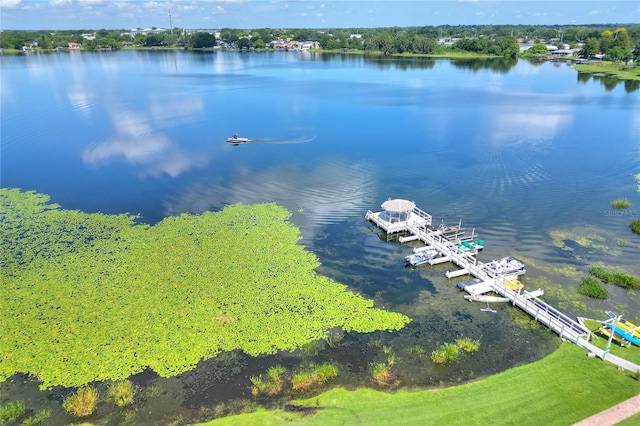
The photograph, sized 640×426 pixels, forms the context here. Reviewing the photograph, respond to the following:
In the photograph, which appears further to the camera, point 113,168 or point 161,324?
point 113,168

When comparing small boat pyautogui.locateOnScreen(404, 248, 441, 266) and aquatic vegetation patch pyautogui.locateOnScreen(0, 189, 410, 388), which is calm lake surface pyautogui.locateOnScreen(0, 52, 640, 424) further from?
aquatic vegetation patch pyautogui.locateOnScreen(0, 189, 410, 388)

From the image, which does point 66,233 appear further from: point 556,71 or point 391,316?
point 556,71

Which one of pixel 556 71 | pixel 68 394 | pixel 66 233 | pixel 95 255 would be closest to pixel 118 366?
pixel 68 394

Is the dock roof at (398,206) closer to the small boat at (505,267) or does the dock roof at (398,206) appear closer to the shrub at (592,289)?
the small boat at (505,267)

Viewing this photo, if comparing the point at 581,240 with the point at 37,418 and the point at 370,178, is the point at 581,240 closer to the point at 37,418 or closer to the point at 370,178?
the point at 370,178

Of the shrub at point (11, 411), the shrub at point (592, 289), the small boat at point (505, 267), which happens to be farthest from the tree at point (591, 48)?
the shrub at point (11, 411)

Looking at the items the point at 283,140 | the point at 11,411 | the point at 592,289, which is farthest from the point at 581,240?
the point at 283,140
